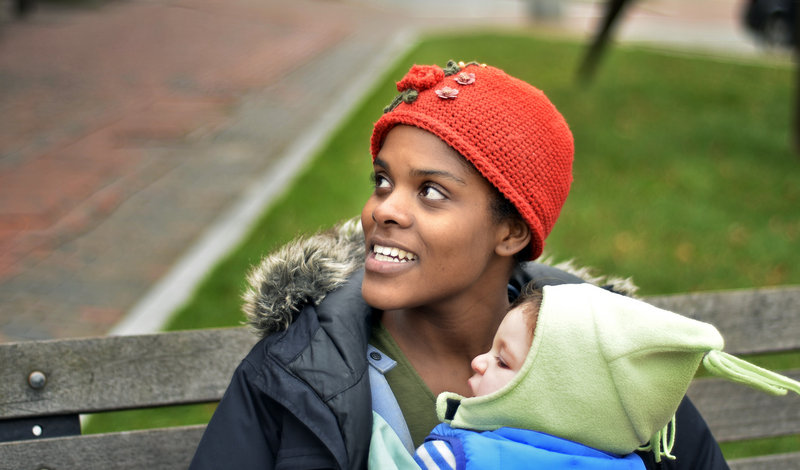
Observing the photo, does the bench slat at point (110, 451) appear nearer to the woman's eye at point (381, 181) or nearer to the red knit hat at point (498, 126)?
the woman's eye at point (381, 181)

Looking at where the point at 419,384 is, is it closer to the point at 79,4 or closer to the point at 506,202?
the point at 506,202

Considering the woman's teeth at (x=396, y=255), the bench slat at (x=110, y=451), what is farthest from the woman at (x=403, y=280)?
the bench slat at (x=110, y=451)

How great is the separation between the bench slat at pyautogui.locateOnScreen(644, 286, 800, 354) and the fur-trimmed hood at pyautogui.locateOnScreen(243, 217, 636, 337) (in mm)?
1162

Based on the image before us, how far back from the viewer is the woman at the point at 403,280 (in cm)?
210

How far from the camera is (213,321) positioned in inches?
192

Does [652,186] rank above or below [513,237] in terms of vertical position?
below

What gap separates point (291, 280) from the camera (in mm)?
2311

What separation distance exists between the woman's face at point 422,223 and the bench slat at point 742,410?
1.16m

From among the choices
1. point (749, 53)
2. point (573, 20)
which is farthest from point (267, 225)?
point (573, 20)

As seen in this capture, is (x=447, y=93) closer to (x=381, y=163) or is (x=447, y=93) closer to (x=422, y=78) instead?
(x=422, y=78)

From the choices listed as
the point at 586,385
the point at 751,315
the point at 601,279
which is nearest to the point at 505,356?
the point at 586,385

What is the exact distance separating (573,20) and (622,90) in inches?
375

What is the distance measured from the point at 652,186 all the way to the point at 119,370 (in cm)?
570

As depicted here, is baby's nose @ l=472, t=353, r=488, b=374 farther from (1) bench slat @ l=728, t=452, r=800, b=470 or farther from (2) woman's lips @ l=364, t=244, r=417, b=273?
(1) bench slat @ l=728, t=452, r=800, b=470
